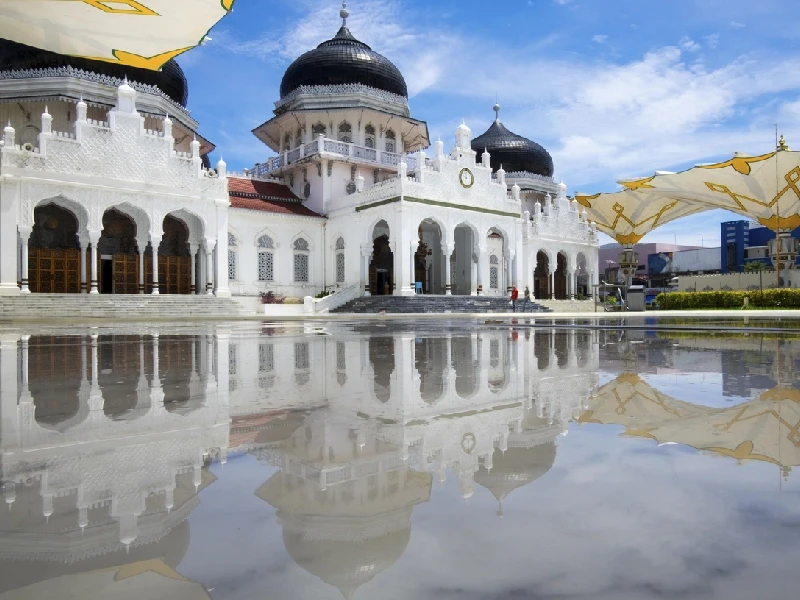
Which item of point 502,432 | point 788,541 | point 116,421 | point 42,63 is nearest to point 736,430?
point 502,432

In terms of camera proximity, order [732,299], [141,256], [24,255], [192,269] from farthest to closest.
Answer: [732,299] → [192,269] → [141,256] → [24,255]

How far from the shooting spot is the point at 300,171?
31984 mm

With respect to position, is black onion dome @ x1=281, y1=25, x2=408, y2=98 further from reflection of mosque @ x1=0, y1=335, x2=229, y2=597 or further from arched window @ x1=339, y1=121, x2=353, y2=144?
reflection of mosque @ x1=0, y1=335, x2=229, y2=597

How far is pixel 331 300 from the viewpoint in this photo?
85.6 ft

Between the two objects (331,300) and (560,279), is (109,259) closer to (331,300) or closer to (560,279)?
(331,300)

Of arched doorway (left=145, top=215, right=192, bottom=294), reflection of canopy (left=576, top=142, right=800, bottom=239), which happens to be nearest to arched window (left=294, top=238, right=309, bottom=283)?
arched doorway (left=145, top=215, right=192, bottom=294)

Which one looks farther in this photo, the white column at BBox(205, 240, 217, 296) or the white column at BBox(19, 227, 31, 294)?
the white column at BBox(205, 240, 217, 296)

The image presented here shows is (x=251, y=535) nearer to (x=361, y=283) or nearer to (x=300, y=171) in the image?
(x=361, y=283)

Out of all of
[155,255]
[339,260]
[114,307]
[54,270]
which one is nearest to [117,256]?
[155,255]

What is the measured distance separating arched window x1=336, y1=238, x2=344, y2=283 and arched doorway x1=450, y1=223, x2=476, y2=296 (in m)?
6.65

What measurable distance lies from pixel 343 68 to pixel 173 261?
46.6ft

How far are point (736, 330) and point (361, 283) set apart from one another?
1899 centimetres

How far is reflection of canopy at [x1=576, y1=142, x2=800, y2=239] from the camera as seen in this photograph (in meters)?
30.3

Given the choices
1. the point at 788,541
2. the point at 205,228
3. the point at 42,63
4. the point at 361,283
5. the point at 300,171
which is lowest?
the point at 788,541
